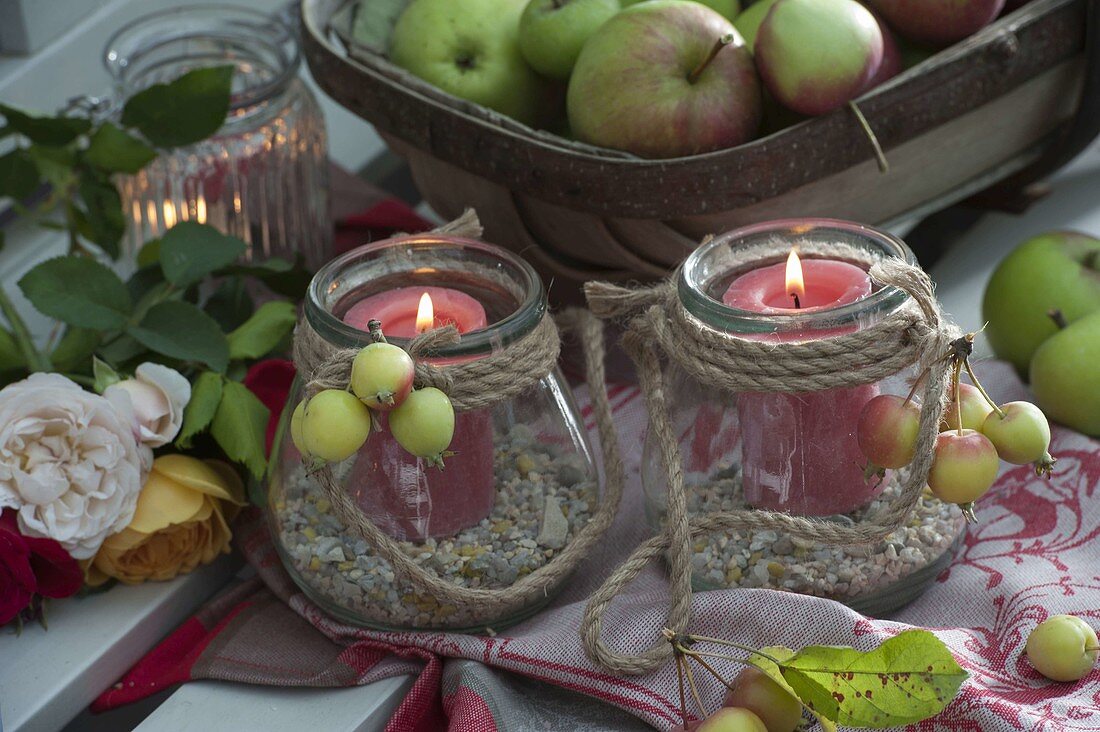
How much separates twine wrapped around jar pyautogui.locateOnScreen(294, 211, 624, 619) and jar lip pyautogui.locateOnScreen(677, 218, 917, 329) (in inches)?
2.9

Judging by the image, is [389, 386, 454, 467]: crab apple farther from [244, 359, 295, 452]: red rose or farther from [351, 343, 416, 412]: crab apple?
[244, 359, 295, 452]: red rose

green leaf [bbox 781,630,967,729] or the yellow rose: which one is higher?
Answer: green leaf [bbox 781,630,967,729]

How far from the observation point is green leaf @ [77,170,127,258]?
2.63 feet

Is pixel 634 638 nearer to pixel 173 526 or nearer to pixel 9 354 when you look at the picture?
pixel 173 526

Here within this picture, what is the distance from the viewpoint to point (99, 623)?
634mm

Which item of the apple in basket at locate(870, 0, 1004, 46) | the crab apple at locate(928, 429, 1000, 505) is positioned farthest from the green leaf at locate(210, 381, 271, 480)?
the apple in basket at locate(870, 0, 1004, 46)

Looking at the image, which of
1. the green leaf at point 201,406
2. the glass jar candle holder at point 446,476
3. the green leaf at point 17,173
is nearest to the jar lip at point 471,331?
the glass jar candle holder at point 446,476

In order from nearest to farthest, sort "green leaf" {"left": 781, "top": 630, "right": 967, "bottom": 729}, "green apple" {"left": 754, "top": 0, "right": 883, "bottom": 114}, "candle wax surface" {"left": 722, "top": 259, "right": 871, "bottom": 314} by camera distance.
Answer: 1. "green leaf" {"left": 781, "top": 630, "right": 967, "bottom": 729}
2. "candle wax surface" {"left": 722, "top": 259, "right": 871, "bottom": 314}
3. "green apple" {"left": 754, "top": 0, "right": 883, "bottom": 114}

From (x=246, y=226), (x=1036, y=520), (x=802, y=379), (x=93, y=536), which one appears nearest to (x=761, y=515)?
(x=802, y=379)

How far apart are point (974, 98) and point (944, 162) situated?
8 cm

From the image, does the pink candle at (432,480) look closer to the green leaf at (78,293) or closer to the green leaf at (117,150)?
the green leaf at (78,293)

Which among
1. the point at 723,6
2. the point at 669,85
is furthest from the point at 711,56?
the point at 723,6

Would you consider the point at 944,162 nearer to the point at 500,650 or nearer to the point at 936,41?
the point at 936,41

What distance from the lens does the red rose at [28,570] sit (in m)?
0.58
